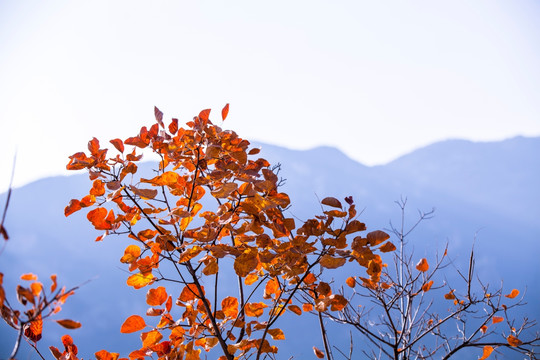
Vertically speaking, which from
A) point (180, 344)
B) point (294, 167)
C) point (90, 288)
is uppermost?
point (294, 167)

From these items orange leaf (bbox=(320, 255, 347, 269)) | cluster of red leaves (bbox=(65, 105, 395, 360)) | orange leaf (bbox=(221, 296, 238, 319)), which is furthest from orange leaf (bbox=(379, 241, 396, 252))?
orange leaf (bbox=(221, 296, 238, 319))

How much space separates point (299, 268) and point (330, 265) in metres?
0.11

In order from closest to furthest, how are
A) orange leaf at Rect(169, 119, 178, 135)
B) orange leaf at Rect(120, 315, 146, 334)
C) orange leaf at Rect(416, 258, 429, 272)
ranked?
orange leaf at Rect(120, 315, 146, 334)
orange leaf at Rect(169, 119, 178, 135)
orange leaf at Rect(416, 258, 429, 272)

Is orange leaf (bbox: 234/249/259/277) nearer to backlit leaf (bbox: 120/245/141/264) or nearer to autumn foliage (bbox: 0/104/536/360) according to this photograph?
autumn foliage (bbox: 0/104/536/360)

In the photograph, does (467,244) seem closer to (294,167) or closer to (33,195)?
(294,167)

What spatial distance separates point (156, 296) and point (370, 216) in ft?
64.5

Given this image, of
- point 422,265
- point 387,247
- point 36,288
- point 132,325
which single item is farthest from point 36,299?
point 422,265

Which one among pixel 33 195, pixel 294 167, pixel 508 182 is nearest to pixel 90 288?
pixel 33 195

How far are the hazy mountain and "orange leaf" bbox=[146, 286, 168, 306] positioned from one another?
40.0ft

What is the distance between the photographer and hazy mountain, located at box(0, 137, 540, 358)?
15.4 m

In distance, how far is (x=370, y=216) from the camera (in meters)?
19.6

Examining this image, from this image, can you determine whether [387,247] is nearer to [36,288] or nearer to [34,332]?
[36,288]

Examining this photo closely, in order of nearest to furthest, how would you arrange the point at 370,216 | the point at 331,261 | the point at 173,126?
1. the point at 331,261
2. the point at 173,126
3. the point at 370,216

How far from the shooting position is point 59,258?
16.5 meters
